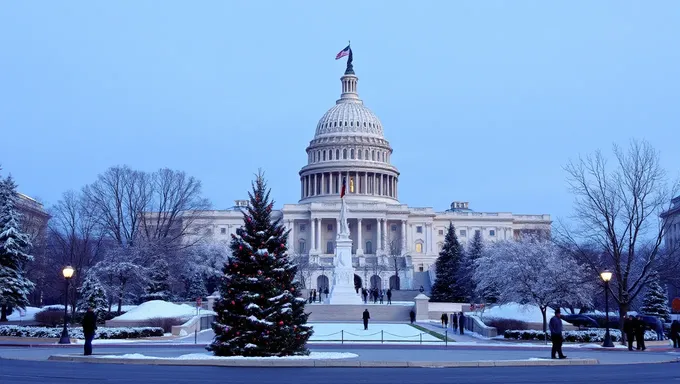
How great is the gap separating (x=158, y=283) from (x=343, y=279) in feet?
47.5

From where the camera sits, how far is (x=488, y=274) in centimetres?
7556

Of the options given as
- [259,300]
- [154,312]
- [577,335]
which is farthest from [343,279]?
[259,300]

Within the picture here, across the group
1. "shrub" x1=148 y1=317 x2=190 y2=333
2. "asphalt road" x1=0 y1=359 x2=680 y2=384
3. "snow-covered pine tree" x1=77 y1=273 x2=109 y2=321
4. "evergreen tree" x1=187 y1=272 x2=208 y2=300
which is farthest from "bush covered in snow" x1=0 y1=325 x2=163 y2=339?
"evergreen tree" x1=187 y1=272 x2=208 y2=300

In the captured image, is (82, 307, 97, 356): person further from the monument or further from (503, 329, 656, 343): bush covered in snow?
the monument

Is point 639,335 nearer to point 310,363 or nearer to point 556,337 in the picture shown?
point 556,337

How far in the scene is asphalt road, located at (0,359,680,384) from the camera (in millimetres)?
17641

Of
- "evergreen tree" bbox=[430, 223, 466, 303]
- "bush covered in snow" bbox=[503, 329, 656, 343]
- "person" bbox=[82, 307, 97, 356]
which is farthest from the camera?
"evergreen tree" bbox=[430, 223, 466, 303]

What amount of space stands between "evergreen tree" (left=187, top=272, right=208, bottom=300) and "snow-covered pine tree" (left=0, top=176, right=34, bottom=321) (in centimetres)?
3385

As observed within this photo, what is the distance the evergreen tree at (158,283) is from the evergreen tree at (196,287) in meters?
13.0

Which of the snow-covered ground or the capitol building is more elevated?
the capitol building

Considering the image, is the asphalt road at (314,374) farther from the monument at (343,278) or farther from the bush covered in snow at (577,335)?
the monument at (343,278)

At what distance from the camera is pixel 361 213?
429ft

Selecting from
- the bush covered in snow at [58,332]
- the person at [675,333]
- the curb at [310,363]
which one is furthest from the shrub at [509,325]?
the curb at [310,363]

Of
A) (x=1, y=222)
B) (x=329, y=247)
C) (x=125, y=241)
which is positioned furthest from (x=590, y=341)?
(x=329, y=247)
